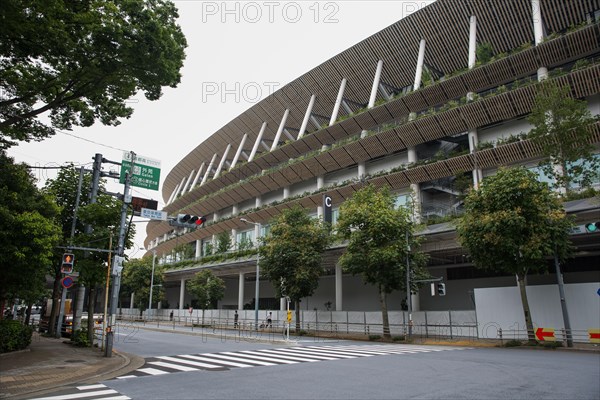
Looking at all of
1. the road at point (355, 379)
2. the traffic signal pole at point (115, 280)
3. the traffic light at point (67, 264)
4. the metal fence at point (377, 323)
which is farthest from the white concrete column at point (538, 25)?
the traffic light at point (67, 264)

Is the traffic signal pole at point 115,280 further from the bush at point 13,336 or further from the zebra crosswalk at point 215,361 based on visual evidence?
the bush at point 13,336

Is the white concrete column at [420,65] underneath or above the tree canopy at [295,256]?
above

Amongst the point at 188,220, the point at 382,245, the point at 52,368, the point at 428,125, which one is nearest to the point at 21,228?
the point at 52,368

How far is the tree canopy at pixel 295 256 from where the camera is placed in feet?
114

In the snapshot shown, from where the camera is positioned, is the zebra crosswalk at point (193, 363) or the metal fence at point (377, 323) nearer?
the zebra crosswalk at point (193, 363)

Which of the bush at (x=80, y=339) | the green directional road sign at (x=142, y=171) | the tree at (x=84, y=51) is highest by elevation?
the tree at (x=84, y=51)

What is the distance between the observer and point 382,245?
99.8 feet

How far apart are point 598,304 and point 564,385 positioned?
15.5m

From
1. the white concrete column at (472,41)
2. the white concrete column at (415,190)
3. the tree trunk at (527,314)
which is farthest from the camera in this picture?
the white concrete column at (415,190)

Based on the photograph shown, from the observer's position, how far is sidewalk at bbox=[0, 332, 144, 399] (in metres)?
10.9

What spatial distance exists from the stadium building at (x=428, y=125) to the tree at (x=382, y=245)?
2.79m

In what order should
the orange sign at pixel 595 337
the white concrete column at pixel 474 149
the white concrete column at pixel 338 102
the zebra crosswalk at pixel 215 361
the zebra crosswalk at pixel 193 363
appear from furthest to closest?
the white concrete column at pixel 338 102 → the white concrete column at pixel 474 149 → the orange sign at pixel 595 337 → the zebra crosswalk at pixel 215 361 → the zebra crosswalk at pixel 193 363

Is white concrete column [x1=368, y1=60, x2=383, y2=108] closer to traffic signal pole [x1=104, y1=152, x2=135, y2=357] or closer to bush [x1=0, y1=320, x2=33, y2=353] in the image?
traffic signal pole [x1=104, y1=152, x2=135, y2=357]

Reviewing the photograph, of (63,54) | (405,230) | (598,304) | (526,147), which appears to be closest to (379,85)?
(526,147)
